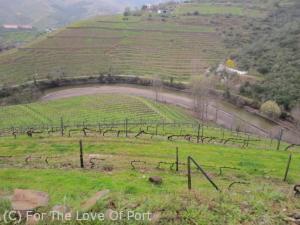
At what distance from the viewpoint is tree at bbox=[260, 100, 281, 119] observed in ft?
214

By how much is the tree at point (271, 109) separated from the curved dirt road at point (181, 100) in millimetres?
1807

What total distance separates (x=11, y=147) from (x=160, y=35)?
89.4 metres

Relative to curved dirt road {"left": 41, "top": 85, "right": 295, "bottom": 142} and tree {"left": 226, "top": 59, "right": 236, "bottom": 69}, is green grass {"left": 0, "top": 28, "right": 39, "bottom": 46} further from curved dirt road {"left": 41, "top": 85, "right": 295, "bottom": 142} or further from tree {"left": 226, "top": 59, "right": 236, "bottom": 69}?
tree {"left": 226, "top": 59, "right": 236, "bottom": 69}

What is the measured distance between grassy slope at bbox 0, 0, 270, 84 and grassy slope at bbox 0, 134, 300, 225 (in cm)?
6300

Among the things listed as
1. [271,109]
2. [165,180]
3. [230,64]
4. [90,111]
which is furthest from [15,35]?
[165,180]

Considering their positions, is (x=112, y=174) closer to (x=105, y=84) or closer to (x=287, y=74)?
(x=287, y=74)

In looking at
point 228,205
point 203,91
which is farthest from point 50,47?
point 228,205

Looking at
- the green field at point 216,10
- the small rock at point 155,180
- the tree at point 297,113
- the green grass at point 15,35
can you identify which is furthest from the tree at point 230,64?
the green grass at point 15,35

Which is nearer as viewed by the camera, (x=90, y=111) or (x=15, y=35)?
(x=90, y=111)

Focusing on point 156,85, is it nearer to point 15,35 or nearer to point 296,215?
point 296,215

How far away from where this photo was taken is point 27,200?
11.2 m

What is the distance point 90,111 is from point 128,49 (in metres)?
40.5

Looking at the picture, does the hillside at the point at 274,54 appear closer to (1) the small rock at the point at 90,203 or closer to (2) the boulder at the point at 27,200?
(1) the small rock at the point at 90,203

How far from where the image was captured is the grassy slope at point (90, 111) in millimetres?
62466
